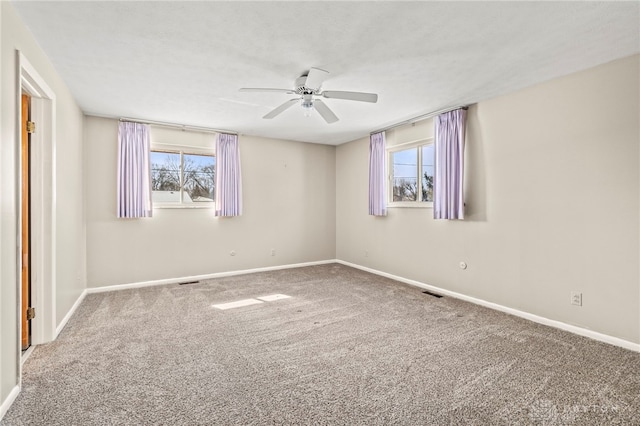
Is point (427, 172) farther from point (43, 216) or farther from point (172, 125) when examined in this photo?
point (43, 216)

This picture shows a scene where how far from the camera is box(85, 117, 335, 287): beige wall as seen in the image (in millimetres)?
4547

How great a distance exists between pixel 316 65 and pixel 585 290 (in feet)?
10.8

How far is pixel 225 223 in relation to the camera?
5473 millimetres

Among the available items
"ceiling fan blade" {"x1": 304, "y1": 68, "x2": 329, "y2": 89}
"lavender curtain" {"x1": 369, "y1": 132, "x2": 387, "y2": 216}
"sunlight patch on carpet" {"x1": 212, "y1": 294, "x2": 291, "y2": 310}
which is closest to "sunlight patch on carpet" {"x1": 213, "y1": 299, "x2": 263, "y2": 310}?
"sunlight patch on carpet" {"x1": 212, "y1": 294, "x2": 291, "y2": 310}

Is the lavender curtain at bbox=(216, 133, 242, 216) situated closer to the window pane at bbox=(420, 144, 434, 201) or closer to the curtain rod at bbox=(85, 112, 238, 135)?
the curtain rod at bbox=(85, 112, 238, 135)

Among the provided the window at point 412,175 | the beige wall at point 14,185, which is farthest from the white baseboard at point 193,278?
the window at point 412,175

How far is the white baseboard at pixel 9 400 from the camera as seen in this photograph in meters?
1.82

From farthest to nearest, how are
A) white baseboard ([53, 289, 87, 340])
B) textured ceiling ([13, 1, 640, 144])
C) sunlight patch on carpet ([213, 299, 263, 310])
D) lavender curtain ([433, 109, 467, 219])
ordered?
lavender curtain ([433, 109, 467, 219]) → sunlight patch on carpet ([213, 299, 263, 310]) → white baseboard ([53, 289, 87, 340]) → textured ceiling ([13, 1, 640, 144])

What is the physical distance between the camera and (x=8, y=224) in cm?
197

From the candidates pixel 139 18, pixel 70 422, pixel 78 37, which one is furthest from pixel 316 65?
pixel 70 422

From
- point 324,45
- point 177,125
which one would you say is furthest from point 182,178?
point 324,45

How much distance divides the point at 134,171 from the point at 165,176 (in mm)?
506

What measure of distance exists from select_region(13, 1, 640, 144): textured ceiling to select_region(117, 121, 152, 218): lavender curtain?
A: 30.5 inches

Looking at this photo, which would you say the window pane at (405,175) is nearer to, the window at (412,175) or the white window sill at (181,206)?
the window at (412,175)
